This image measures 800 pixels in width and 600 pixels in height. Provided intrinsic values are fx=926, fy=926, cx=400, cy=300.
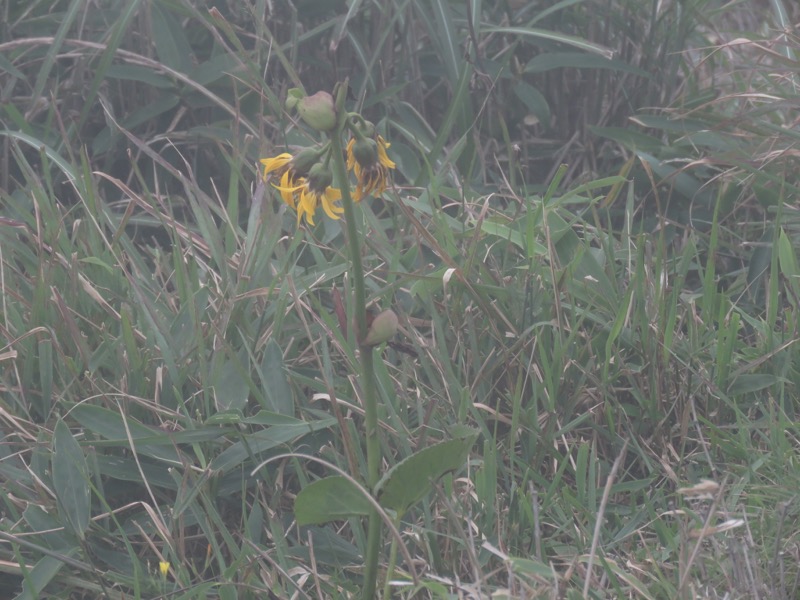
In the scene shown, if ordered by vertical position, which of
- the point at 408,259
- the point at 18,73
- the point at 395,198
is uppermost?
the point at 18,73

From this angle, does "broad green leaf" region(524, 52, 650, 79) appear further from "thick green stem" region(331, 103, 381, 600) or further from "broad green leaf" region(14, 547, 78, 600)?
"broad green leaf" region(14, 547, 78, 600)

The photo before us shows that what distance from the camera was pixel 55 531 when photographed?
1.28 meters

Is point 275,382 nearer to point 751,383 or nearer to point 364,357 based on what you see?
point 364,357

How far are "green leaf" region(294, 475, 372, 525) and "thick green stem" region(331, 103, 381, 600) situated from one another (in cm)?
2

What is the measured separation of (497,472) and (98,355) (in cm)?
66

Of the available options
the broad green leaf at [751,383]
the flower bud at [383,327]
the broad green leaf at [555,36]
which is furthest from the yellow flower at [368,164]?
the broad green leaf at [555,36]

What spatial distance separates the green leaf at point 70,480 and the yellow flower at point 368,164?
57 centimetres

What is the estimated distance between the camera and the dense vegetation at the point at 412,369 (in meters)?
1.24

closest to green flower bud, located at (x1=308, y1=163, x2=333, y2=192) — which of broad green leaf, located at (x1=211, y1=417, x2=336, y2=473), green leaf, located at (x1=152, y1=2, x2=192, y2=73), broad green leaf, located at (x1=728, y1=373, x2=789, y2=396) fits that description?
broad green leaf, located at (x1=211, y1=417, x2=336, y2=473)

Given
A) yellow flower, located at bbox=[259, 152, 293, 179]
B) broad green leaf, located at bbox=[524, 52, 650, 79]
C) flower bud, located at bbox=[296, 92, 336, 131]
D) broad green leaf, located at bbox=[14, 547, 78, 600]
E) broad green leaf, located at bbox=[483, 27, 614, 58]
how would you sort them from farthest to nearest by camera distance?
broad green leaf, located at bbox=[524, 52, 650, 79] < broad green leaf, located at bbox=[483, 27, 614, 58] < broad green leaf, located at bbox=[14, 547, 78, 600] < yellow flower, located at bbox=[259, 152, 293, 179] < flower bud, located at bbox=[296, 92, 336, 131]

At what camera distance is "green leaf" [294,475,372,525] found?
40.5 inches

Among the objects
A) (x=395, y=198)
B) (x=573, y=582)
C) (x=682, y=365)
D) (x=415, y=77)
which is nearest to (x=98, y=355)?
(x=395, y=198)

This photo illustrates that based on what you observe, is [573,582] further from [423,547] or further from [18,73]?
[18,73]

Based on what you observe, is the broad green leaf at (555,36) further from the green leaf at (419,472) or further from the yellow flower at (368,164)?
the green leaf at (419,472)
